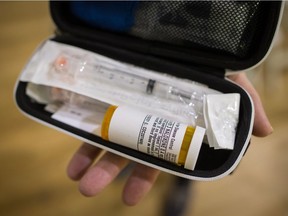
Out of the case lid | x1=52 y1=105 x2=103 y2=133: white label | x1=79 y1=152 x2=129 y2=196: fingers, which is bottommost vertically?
x1=79 y1=152 x2=129 y2=196: fingers

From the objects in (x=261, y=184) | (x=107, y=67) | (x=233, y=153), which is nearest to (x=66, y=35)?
(x=107, y=67)

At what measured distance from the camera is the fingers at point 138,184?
484mm

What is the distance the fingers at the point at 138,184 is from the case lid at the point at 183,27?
175 mm

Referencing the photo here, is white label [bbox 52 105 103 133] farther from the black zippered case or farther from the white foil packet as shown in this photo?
the white foil packet

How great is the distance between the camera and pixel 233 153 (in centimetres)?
40

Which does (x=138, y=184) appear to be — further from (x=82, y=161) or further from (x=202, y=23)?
(x=202, y=23)

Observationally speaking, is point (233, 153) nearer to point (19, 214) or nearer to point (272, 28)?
point (272, 28)

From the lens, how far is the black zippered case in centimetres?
42

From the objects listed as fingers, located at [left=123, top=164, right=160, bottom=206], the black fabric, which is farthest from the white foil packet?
fingers, located at [left=123, top=164, right=160, bottom=206]

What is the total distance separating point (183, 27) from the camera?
49 centimetres

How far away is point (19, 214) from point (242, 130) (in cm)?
49

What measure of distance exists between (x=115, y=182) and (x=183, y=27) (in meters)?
0.39

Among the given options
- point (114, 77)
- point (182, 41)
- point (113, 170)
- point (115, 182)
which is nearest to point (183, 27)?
point (182, 41)

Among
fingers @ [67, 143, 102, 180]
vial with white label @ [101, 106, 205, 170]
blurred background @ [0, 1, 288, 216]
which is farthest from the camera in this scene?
blurred background @ [0, 1, 288, 216]
